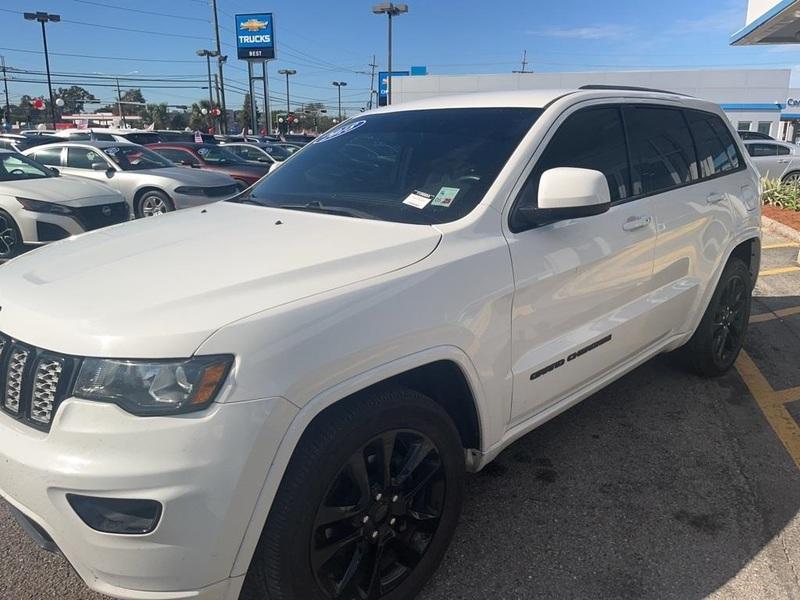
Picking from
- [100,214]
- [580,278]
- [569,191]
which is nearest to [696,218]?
[580,278]

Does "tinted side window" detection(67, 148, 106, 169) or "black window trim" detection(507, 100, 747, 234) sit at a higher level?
"black window trim" detection(507, 100, 747, 234)

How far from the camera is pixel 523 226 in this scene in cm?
264

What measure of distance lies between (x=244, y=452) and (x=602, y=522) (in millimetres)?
1851

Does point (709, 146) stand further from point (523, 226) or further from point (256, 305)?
point (256, 305)

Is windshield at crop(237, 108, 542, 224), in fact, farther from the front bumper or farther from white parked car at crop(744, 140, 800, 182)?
white parked car at crop(744, 140, 800, 182)

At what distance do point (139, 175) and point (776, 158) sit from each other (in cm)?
1453

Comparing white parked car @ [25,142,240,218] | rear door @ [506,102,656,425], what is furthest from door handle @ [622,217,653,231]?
white parked car @ [25,142,240,218]

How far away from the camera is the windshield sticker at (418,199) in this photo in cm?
269

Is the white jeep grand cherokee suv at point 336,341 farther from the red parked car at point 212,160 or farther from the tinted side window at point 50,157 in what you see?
the red parked car at point 212,160

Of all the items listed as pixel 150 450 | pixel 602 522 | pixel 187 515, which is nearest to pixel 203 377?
pixel 150 450

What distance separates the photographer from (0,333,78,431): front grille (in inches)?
71.0

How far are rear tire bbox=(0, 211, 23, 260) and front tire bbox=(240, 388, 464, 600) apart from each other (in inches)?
280

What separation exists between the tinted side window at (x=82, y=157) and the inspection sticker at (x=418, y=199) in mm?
10015

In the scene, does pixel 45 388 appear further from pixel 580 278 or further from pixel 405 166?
pixel 580 278
